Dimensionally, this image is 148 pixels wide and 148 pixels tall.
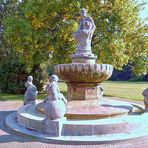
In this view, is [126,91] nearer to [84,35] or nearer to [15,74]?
[15,74]

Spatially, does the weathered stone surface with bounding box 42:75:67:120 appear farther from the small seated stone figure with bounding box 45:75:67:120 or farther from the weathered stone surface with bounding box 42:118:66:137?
the weathered stone surface with bounding box 42:118:66:137

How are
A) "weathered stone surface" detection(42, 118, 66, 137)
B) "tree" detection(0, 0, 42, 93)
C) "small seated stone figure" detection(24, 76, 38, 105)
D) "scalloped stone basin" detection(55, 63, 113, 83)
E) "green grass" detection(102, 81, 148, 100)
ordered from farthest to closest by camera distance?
"tree" detection(0, 0, 42, 93) < "green grass" detection(102, 81, 148, 100) < "small seated stone figure" detection(24, 76, 38, 105) < "scalloped stone basin" detection(55, 63, 113, 83) < "weathered stone surface" detection(42, 118, 66, 137)

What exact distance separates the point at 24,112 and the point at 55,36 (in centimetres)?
1132

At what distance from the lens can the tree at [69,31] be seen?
63.5 feet

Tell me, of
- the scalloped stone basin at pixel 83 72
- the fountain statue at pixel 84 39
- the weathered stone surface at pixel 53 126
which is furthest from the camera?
the fountain statue at pixel 84 39

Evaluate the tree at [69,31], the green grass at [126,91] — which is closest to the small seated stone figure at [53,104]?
the tree at [69,31]

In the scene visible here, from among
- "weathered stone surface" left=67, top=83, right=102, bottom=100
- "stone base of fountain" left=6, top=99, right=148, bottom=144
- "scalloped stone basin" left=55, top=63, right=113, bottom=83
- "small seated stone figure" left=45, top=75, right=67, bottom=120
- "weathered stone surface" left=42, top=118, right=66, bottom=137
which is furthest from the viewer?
"weathered stone surface" left=67, top=83, right=102, bottom=100

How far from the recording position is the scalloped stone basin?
32.9 feet

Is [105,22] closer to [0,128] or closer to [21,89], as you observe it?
[21,89]

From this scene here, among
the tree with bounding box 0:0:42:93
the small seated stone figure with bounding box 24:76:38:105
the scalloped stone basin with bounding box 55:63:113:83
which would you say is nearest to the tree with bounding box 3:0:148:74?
the tree with bounding box 0:0:42:93

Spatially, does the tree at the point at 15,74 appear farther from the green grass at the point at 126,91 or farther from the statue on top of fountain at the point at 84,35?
the statue on top of fountain at the point at 84,35

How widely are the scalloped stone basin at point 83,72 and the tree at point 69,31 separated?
8.72m

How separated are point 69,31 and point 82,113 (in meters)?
11.1

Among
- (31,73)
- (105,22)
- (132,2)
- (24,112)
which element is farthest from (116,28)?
(24,112)
